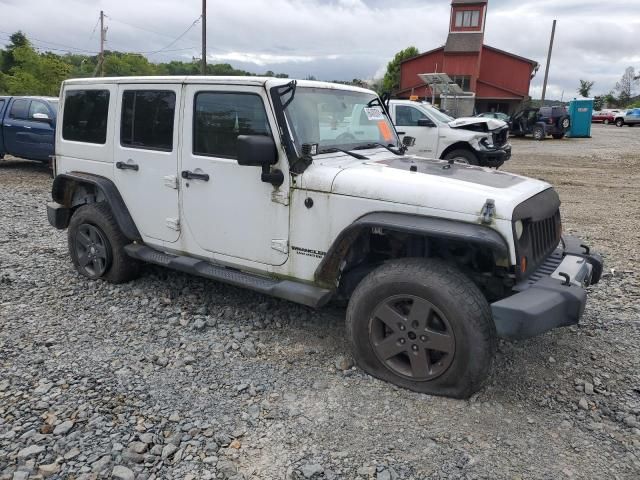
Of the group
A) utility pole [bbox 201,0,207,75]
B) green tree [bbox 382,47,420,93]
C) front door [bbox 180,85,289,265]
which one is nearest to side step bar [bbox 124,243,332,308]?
front door [bbox 180,85,289,265]

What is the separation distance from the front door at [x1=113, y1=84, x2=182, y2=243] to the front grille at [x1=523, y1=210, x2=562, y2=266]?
2699mm

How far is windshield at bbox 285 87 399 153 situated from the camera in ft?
12.1

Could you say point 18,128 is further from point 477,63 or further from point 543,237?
point 477,63

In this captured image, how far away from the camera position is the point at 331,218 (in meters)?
3.47

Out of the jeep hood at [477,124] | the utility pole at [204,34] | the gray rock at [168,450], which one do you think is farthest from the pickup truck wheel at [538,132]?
the gray rock at [168,450]

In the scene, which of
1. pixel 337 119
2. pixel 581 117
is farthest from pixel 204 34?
pixel 337 119

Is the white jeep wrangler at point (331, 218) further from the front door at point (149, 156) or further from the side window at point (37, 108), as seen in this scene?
the side window at point (37, 108)

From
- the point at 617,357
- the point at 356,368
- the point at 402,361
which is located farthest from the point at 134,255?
the point at 617,357

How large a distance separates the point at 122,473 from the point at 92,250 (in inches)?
114

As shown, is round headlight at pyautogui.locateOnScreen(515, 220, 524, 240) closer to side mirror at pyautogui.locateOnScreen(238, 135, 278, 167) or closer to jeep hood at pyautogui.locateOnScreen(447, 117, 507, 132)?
side mirror at pyautogui.locateOnScreen(238, 135, 278, 167)

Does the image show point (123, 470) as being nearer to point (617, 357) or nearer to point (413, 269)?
point (413, 269)

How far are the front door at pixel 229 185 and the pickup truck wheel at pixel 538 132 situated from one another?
1007 inches

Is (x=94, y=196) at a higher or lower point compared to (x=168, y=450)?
higher

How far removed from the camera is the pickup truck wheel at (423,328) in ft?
9.87
